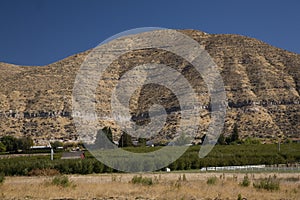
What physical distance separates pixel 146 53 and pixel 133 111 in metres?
45.2

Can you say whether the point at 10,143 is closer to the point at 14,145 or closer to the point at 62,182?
the point at 14,145

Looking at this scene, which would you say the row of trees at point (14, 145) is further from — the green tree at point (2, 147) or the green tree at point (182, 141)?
the green tree at point (182, 141)

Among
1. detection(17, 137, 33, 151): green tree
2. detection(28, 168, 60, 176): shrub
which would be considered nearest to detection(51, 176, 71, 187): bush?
detection(28, 168, 60, 176): shrub

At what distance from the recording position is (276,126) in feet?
340

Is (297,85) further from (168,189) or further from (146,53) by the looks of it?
(168,189)

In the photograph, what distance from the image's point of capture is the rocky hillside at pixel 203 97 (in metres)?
107

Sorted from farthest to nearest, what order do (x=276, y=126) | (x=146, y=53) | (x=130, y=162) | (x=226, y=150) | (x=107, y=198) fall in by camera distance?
1. (x=146, y=53)
2. (x=276, y=126)
3. (x=226, y=150)
4. (x=130, y=162)
5. (x=107, y=198)

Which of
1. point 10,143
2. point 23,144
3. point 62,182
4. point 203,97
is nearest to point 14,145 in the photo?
point 10,143

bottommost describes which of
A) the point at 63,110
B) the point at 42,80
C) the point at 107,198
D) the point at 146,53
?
the point at 107,198

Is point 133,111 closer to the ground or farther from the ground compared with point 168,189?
farther from the ground

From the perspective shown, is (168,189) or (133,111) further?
(133,111)

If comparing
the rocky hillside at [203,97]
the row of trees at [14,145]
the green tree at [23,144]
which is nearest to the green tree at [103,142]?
the green tree at [23,144]

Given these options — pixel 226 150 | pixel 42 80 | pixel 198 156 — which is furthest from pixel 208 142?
pixel 42 80

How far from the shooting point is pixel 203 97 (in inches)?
4518
